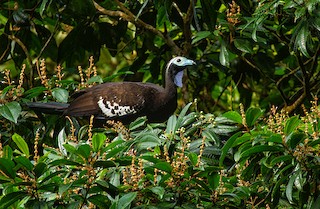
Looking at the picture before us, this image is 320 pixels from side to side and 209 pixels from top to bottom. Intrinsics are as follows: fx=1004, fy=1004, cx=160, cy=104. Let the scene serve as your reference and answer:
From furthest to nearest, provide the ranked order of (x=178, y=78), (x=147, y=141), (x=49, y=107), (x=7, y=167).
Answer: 1. (x=178, y=78)
2. (x=49, y=107)
3. (x=147, y=141)
4. (x=7, y=167)

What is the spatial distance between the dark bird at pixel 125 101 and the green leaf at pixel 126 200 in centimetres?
187

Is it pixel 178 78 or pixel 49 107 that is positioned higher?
pixel 49 107

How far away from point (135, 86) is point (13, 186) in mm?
2185

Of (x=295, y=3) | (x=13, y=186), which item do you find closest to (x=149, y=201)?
(x=13, y=186)

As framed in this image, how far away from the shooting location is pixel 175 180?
120 inches

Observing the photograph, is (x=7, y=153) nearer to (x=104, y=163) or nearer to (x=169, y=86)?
(x=104, y=163)

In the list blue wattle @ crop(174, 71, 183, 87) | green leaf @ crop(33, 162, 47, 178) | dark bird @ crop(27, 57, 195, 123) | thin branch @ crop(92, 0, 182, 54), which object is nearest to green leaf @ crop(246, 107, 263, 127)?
green leaf @ crop(33, 162, 47, 178)

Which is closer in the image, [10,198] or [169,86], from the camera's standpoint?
[10,198]

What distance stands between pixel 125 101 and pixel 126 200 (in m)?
2.11

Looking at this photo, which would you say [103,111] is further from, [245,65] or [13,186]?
[13,186]

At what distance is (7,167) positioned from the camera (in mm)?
2900

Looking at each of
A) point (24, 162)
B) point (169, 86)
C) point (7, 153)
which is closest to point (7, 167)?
point (24, 162)

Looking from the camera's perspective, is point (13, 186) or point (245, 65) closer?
point (13, 186)

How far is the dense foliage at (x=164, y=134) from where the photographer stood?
9.86 ft
